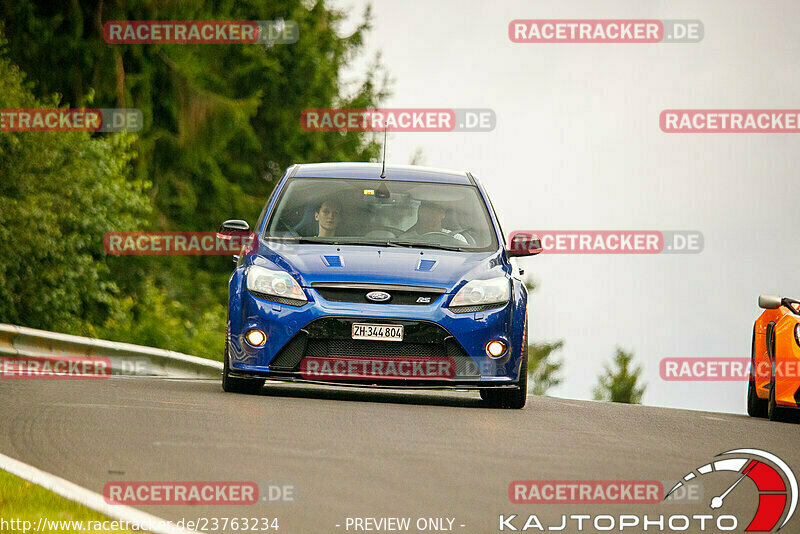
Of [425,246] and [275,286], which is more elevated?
[425,246]

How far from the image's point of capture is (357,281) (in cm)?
1124

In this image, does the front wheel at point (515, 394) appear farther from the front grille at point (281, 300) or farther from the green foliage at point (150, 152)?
the green foliage at point (150, 152)

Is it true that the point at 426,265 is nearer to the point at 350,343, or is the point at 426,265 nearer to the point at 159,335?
the point at 350,343

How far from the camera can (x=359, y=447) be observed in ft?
28.4

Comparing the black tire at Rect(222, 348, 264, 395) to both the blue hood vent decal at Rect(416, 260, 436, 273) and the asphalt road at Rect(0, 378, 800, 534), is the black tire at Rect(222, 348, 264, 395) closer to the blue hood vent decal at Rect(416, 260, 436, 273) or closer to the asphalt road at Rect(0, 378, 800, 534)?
the asphalt road at Rect(0, 378, 800, 534)

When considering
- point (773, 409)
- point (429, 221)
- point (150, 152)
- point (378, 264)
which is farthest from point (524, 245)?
point (150, 152)

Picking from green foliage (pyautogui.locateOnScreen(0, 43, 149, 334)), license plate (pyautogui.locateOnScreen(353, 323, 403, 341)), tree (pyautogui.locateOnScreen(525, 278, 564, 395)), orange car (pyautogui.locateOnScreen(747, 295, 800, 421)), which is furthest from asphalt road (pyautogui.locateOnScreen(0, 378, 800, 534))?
tree (pyautogui.locateOnScreen(525, 278, 564, 395))

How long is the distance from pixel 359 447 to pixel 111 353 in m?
7.92

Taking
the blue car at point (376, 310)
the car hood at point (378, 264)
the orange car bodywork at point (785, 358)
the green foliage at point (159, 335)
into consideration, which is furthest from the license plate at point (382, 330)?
the green foliage at point (159, 335)

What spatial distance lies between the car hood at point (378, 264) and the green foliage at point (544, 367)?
8273cm

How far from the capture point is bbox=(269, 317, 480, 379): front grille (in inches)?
437

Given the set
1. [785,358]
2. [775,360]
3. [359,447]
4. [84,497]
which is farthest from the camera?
[775,360]

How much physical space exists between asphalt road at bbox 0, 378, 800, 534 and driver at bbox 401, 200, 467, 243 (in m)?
1.39

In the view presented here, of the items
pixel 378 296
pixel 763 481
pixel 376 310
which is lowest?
pixel 763 481
